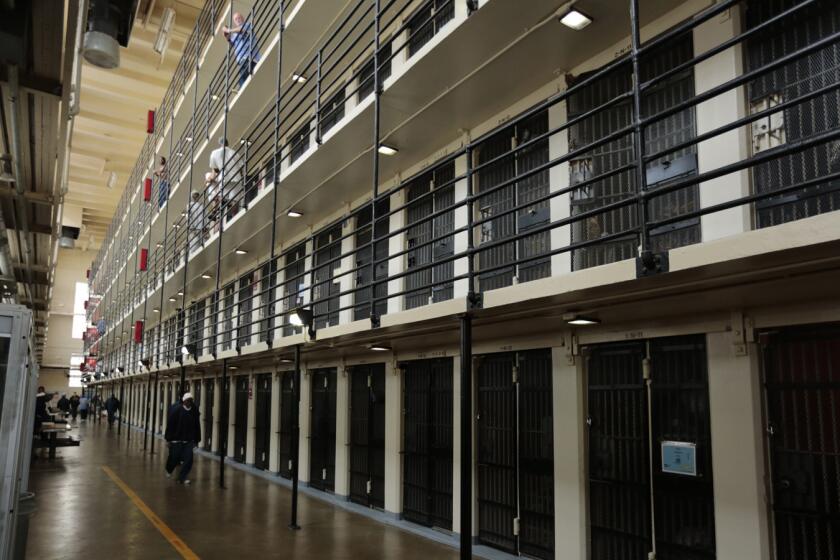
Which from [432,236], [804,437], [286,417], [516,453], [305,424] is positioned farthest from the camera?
[286,417]

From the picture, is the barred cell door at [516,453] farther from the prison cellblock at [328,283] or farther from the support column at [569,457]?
the prison cellblock at [328,283]

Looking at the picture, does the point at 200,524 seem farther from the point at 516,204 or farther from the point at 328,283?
the point at 516,204

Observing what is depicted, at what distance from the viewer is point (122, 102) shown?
75.5 feet

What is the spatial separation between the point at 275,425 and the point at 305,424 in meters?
1.50

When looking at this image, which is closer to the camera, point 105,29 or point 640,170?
point 640,170

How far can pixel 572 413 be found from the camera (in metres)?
5.95

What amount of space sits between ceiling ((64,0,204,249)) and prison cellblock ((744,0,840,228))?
16641mm

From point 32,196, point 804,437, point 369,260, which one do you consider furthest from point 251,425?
point 804,437

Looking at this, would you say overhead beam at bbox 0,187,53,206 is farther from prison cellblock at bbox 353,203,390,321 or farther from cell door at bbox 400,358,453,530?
cell door at bbox 400,358,453,530

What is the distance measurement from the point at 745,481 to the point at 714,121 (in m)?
2.75

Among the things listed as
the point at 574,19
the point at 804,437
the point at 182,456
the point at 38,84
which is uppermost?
the point at 574,19

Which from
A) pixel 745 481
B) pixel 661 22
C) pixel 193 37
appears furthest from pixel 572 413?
pixel 193 37

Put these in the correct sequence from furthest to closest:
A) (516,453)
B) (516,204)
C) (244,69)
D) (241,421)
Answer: (241,421) → (244,69) → (516,204) → (516,453)

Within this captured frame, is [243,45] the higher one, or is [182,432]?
[243,45]
